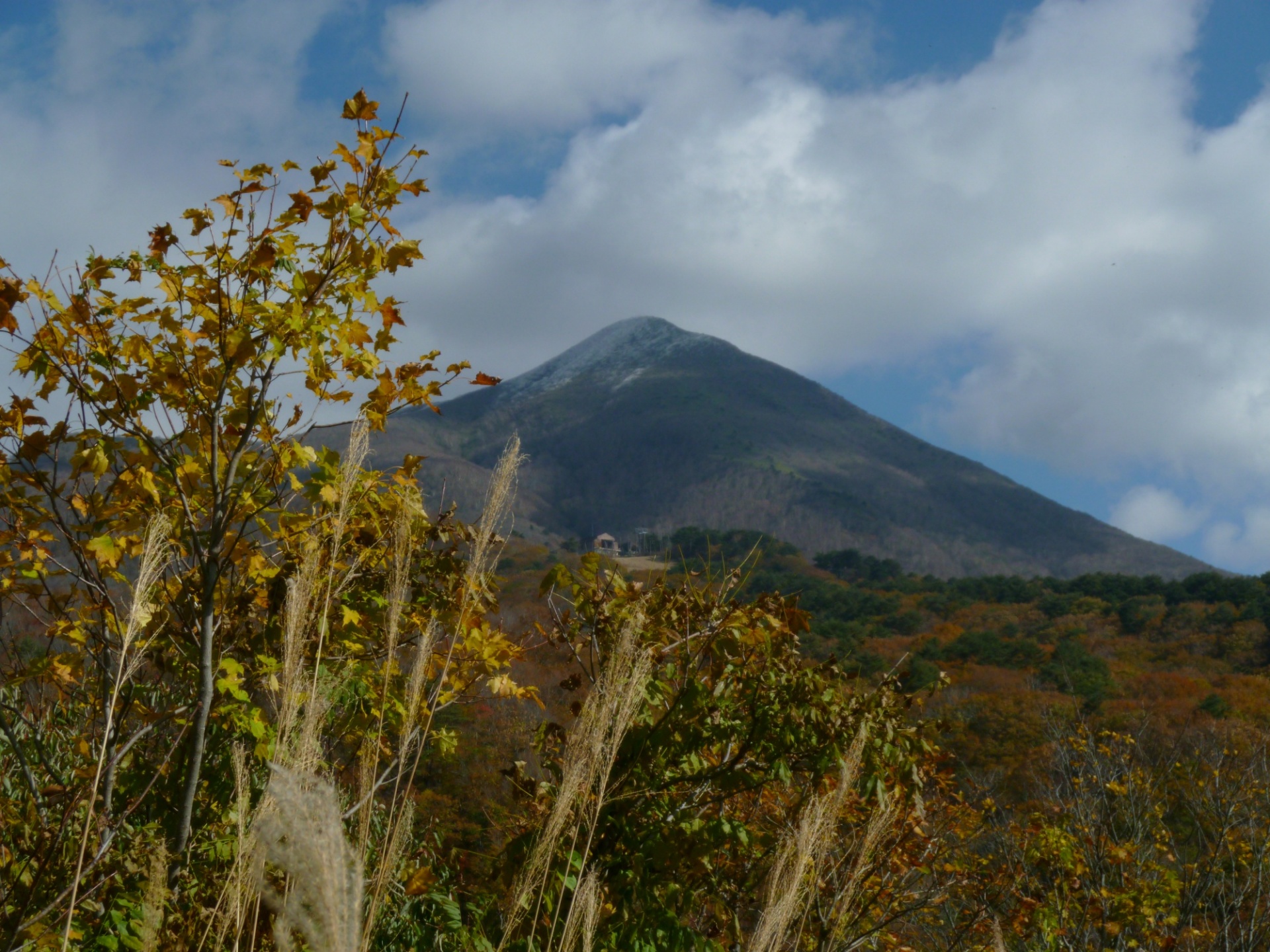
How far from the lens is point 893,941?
4.50m

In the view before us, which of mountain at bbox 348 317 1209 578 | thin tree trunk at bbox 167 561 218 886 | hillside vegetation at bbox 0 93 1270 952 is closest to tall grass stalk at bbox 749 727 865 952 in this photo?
hillside vegetation at bbox 0 93 1270 952

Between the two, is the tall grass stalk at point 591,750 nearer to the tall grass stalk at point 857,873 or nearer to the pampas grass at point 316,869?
the pampas grass at point 316,869

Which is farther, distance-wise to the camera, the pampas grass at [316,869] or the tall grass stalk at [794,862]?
the tall grass stalk at [794,862]

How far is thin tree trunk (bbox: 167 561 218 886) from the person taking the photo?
2457 millimetres

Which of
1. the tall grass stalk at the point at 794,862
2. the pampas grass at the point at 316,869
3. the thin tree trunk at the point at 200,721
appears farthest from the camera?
the thin tree trunk at the point at 200,721

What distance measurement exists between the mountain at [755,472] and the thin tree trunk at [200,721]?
5763cm

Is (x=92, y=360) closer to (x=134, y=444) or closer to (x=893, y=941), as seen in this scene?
(x=134, y=444)

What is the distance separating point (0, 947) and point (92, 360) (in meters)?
1.47

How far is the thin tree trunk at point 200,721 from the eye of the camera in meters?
2.46

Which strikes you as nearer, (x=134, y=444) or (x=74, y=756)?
(x=134, y=444)

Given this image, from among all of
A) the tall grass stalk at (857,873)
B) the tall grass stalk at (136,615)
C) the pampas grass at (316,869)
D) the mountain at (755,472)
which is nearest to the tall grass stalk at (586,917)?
the pampas grass at (316,869)

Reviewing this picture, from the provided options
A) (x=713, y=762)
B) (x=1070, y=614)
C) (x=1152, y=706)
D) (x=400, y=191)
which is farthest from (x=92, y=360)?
(x=1070, y=614)

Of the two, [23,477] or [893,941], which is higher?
[23,477]

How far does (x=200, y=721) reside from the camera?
2459 millimetres
